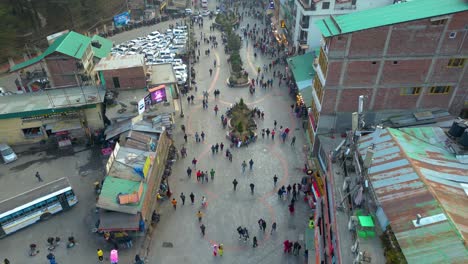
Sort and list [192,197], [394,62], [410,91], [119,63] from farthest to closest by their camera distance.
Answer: [119,63] < [410,91] < [192,197] < [394,62]

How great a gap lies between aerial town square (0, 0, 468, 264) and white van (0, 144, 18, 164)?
0.13m

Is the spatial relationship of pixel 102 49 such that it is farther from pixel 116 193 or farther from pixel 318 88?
pixel 318 88

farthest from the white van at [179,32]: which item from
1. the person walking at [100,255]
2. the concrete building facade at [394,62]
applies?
the person walking at [100,255]

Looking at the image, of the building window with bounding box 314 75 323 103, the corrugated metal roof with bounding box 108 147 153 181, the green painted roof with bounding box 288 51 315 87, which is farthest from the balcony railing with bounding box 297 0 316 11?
the corrugated metal roof with bounding box 108 147 153 181

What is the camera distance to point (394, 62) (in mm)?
26984

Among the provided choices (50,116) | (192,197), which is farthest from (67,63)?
(192,197)

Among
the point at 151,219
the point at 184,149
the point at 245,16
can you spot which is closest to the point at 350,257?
the point at 151,219

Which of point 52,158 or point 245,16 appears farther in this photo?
point 245,16

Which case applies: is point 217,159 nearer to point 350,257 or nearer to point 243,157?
point 243,157

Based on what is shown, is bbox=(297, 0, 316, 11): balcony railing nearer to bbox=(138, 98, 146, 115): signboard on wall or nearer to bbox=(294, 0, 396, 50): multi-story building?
bbox=(294, 0, 396, 50): multi-story building

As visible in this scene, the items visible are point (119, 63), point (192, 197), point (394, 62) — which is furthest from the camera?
point (119, 63)

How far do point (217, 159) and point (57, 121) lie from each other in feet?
55.4

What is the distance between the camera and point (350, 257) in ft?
56.4

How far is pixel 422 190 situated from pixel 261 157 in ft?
57.7
